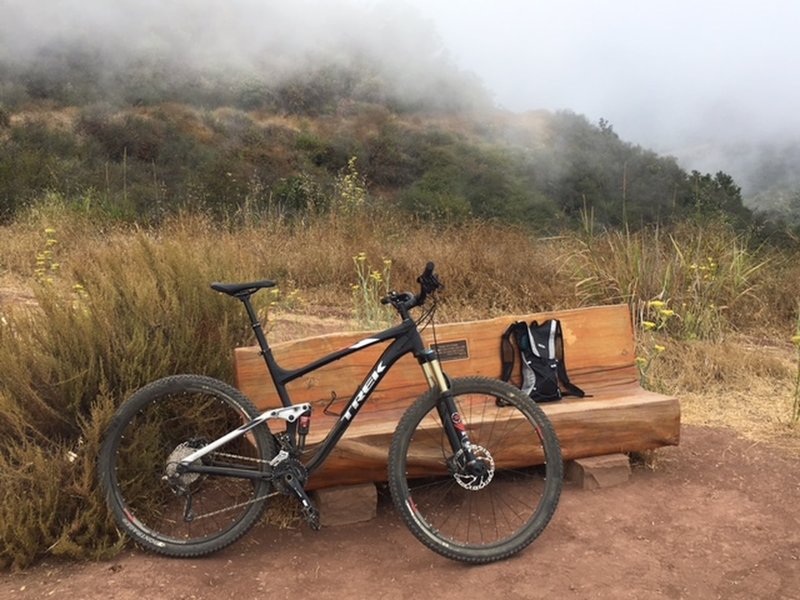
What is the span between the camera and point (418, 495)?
3.44 metres

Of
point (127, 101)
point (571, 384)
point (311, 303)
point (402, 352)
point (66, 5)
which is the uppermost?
point (66, 5)

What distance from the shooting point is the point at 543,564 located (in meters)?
2.91

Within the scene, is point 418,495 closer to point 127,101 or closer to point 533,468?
point 533,468

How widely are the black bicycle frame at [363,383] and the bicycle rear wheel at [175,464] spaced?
0.19 ft

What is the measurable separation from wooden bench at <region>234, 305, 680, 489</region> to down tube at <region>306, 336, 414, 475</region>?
14 cm

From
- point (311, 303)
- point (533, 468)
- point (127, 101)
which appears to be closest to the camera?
point (533, 468)

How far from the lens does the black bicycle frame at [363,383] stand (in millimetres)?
2961

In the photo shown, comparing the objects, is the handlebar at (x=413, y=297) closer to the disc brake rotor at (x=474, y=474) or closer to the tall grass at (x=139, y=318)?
the disc brake rotor at (x=474, y=474)

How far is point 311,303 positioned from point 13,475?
6.10 m

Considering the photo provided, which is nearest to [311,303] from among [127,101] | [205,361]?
[205,361]

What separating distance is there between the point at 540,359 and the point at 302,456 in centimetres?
134

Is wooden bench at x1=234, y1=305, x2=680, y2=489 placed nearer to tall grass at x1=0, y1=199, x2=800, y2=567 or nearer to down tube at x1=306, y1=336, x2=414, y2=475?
down tube at x1=306, y1=336, x2=414, y2=475

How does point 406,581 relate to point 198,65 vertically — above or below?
below

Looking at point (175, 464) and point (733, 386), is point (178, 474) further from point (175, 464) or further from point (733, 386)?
point (733, 386)
